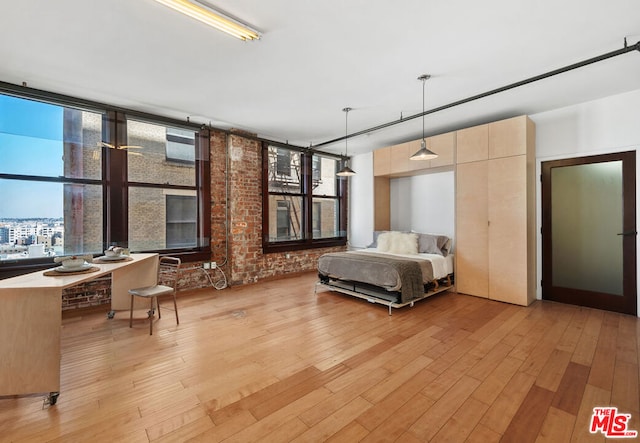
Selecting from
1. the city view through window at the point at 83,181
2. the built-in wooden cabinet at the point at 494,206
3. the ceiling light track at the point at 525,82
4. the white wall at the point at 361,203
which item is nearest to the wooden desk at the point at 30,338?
the city view through window at the point at 83,181

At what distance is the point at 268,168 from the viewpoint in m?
5.65

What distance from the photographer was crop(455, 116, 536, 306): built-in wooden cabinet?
13.0 ft

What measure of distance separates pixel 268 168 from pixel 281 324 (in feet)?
10.8

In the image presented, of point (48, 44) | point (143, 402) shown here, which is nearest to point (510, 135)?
point (143, 402)

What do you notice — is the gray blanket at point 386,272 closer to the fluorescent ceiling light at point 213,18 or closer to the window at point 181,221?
the window at point 181,221

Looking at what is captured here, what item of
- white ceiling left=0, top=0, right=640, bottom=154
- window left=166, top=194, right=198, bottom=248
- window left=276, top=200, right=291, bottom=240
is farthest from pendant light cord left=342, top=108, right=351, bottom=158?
window left=166, top=194, right=198, bottom=248

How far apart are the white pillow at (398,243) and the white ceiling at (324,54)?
2.11m

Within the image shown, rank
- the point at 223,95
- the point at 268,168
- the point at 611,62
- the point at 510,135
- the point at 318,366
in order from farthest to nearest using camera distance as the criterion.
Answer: the point at 268,168 < the point at 510,135 < the point at 223,95 < the point at 611,62 < the point at 318,366

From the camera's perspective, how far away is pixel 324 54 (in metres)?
2.75

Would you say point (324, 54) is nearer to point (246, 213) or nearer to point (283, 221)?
point (246, 213)

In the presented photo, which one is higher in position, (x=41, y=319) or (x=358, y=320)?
(x=41, y=319)

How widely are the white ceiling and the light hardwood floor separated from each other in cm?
283

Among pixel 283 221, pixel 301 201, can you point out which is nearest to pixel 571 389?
pixel 283 221

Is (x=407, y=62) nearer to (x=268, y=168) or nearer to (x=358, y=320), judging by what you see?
(x=358, y=320)
